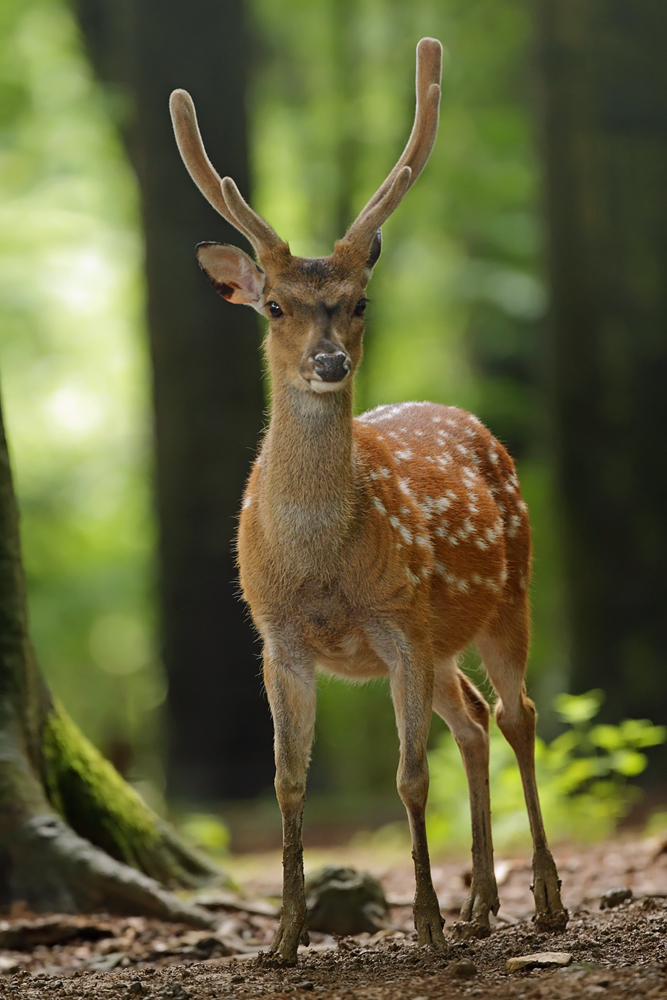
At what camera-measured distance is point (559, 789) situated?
25.2 feet

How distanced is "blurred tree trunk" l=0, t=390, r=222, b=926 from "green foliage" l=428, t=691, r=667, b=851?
2.13 m

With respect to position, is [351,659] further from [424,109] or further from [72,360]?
[72,360]

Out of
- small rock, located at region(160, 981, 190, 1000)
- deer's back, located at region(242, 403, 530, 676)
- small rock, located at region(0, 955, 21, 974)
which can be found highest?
deer's back, located at region(242, 403, 530, 676)

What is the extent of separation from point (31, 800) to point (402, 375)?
13098 millimetres

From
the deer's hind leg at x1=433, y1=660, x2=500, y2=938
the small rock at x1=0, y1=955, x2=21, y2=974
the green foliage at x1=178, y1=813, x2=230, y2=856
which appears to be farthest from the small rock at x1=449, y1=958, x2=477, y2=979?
the green foliage at x1=178, y1=813, x2=230, y2=856

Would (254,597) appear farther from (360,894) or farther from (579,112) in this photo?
(579,112)

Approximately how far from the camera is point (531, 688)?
14.4 metres

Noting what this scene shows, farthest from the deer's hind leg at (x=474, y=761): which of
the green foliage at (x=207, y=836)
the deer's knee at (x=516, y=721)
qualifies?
the green foliage at (x=207, y=836)

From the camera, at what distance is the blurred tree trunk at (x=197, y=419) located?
10.7 metres

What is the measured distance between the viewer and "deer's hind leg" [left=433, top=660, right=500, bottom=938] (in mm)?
5055

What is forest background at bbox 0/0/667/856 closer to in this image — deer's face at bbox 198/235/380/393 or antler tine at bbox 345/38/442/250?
deer's face at bbox 198/235/380/393

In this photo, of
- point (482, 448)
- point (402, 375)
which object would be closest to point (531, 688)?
point (402, 375)

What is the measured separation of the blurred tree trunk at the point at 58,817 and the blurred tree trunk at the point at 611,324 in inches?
179

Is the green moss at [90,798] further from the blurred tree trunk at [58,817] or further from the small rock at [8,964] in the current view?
the small rock at [8,964]
